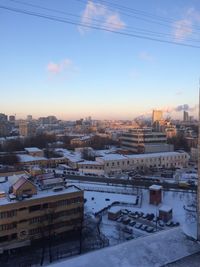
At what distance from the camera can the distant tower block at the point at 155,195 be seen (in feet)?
43.4

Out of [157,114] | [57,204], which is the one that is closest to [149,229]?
[57,204]

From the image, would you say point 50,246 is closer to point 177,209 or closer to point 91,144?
point 177,209

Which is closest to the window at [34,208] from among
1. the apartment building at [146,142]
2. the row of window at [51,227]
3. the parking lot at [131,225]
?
the row of window at [51,227]

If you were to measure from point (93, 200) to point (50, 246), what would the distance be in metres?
4.84

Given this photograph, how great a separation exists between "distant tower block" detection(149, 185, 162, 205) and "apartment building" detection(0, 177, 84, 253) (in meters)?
3.84

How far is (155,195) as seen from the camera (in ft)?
43.7

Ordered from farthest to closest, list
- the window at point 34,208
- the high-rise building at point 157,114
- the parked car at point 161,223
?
the high-rise building at point 157,114
the parked car at point 161,223
the window at point 34,208

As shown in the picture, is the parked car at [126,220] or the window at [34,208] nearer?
the window at [34,208]

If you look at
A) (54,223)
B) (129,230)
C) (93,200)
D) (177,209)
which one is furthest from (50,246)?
(177,209)

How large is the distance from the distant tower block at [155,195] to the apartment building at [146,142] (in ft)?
50.1

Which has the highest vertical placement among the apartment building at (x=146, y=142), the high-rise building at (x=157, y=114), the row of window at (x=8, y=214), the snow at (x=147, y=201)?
the high-rise building at (x=157, y=114)

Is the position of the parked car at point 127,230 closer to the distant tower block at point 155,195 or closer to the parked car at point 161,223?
the parked car at point 161,223

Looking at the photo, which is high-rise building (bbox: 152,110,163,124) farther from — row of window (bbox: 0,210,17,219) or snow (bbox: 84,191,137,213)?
row of window (bbox: 0,210,17,219)

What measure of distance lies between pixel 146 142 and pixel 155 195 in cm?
1615
